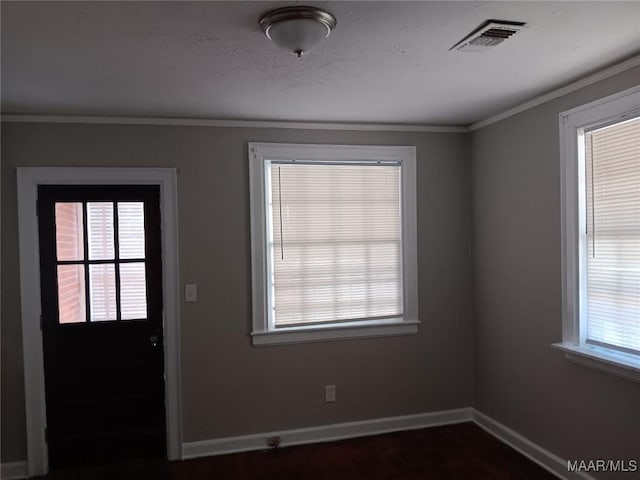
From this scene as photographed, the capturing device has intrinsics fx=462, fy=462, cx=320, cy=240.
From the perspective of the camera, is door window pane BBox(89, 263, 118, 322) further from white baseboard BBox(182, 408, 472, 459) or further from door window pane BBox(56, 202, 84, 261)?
white baseboard BBox(182, 408, 472, 459)

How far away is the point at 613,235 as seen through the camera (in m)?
2.50

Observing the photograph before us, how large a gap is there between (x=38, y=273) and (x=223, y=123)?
5.26ft

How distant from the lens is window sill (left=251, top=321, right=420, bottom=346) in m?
3.40

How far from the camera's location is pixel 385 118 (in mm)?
3402

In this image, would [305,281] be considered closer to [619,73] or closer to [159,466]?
[159,466]

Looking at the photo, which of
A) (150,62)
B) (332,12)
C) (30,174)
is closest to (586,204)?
(332,12)

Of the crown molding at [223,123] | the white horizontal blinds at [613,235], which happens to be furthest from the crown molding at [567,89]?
the crown molding at [223,123]

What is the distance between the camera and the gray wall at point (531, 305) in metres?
2.56

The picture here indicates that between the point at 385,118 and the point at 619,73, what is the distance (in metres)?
1.47

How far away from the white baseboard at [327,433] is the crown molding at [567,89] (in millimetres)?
2314

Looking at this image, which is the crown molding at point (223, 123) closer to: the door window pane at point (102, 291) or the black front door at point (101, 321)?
the black front door at point (101, 321)

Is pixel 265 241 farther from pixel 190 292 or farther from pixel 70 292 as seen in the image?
pixel 70 292

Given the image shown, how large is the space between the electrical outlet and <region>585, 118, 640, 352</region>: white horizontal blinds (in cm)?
178

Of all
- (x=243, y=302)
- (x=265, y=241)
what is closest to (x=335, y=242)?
(x=265, y=241)
